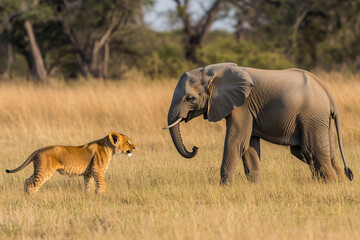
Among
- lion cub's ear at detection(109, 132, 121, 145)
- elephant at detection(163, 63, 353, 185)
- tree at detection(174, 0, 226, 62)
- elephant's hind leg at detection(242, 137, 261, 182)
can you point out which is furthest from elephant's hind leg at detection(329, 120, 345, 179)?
tree at detection(174, 0, 226, 62)

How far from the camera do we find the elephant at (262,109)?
6.63 metres

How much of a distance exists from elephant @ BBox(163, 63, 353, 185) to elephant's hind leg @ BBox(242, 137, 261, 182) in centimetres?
17

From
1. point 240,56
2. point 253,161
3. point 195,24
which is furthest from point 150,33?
point 253,161

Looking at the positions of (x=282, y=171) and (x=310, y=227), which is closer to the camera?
(x=310, y=227)

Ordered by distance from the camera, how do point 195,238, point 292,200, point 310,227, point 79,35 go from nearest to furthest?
point 195,238 < point 310,227 < point 292,200 < point 79,35

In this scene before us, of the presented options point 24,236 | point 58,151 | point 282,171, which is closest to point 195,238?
point 24,236

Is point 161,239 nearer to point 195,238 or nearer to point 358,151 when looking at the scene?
point 195,238

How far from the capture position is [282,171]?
7.44 metres

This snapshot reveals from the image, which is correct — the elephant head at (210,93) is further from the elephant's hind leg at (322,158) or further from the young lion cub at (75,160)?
the elephant's hind leg at (322,158)

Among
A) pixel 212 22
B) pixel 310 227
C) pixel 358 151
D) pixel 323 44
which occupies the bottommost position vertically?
pixel 323 44

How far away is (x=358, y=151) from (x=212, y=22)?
772 inches

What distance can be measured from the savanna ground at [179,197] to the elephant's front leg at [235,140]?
0.19 meters

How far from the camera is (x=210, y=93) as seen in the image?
682 centimetres

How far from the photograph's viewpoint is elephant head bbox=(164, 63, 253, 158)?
263 inches
